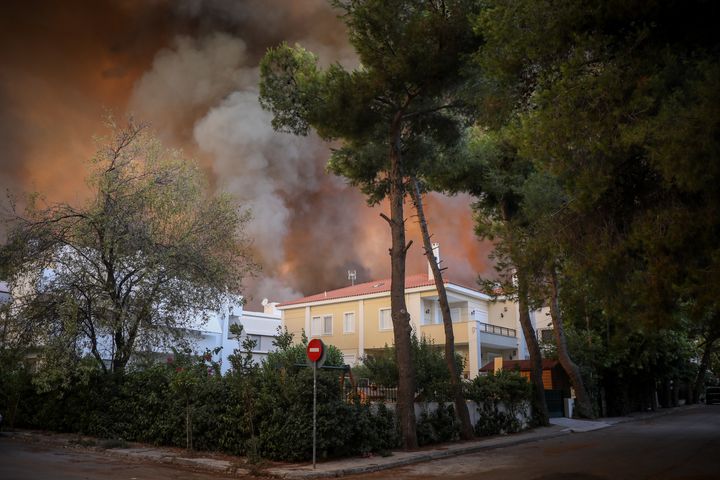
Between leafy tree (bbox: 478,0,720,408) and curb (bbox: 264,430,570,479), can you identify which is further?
curb (bbox: 264,430,570,479)

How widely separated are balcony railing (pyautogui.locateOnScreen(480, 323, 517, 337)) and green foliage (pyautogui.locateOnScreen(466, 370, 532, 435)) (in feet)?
50.4

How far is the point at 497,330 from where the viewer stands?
40844mm

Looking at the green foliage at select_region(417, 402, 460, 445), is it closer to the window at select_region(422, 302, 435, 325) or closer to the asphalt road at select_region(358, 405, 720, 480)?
the asphalt road at select_region(358, 405, 720, 480)

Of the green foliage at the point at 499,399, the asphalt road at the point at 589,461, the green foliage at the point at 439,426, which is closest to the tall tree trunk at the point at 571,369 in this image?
the green foliage at the point at 499,399

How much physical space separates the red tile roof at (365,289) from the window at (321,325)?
144 centimetres

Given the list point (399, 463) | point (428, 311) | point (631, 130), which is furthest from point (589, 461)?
point (428, 311)

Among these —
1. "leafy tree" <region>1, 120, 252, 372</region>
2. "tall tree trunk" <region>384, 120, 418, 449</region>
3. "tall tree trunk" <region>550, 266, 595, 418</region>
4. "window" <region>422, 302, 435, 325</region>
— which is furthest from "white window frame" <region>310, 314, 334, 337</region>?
"tall tree trunk" <region>384, 120, 418, 449</region>

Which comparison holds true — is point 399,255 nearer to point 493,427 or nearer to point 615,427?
point 493,427

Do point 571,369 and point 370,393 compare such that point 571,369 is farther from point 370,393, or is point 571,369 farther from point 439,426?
point 370,393

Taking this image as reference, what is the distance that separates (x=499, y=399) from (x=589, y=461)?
7.74 meters

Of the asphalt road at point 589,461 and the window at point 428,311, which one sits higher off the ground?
the window at point 428,311

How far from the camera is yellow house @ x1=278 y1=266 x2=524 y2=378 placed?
125 ft

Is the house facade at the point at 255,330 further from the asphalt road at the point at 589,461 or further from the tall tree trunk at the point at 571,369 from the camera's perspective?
the asphalt road at the point at 589,461

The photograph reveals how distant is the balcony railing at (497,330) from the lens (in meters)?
38.3
